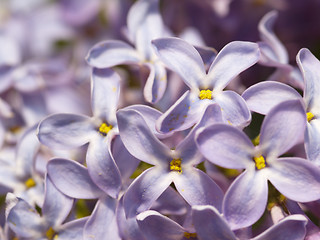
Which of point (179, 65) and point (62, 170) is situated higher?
point (179, 65)

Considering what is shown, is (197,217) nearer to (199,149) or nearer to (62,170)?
(199,149)

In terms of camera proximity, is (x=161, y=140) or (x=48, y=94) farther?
(x=48, y=94)

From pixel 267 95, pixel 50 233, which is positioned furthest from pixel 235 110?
pixel 50 233

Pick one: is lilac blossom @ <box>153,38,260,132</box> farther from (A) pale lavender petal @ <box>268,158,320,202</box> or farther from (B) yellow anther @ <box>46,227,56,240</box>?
(B) yellow anther @ <box>46,227,56,240</box>

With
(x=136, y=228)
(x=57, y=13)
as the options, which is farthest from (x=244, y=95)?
(x=57, y=13)

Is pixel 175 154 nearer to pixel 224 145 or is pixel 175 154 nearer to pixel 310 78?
pixel 224 145

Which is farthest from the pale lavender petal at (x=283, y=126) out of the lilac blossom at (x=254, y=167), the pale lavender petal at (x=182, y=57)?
the pale lavender petal at (x=182, y=57)

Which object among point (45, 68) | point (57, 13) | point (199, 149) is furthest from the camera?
point (57, 13)

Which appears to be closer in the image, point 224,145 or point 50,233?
point 224,145
